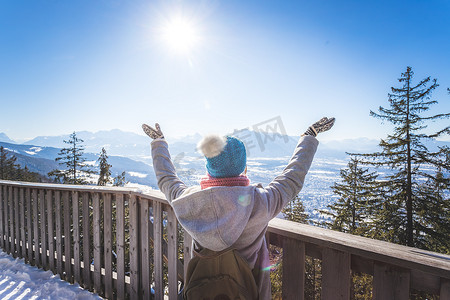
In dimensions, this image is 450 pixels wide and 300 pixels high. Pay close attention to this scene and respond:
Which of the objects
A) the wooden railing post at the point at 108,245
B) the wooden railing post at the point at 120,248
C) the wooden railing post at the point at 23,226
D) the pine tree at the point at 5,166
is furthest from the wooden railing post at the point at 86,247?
the pine tree at the point at 5,166

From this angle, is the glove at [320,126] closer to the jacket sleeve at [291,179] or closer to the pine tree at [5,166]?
the jacket sleeve at [291,179]

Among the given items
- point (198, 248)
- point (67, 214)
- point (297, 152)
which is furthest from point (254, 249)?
point (67, 214)

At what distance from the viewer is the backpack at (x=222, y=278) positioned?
107 centimetres

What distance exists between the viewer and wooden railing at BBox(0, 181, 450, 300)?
989mm

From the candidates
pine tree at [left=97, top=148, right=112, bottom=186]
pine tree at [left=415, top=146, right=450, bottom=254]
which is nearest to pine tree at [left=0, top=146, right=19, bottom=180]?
pine tree at [left=97, top=148, right=112, bottom=186]

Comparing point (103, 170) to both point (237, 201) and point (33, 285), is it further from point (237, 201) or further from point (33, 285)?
point (237, 201)

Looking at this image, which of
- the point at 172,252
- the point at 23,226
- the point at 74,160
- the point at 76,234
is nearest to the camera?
the point at 172,252

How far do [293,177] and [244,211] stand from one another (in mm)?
324

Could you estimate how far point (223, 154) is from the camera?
3.81ft

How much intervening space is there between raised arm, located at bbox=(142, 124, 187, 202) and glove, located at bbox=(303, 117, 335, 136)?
2.61ft

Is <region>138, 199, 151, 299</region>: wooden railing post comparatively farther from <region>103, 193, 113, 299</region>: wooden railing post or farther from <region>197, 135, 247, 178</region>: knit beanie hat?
<region>197, 135, 247, 178</region>: knit beanie hat

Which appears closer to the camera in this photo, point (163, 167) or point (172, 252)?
point (163, 167)

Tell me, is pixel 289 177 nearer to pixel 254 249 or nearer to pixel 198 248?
pixel 254 249

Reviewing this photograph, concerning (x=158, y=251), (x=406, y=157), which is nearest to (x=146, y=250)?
(x=158, y=251)
